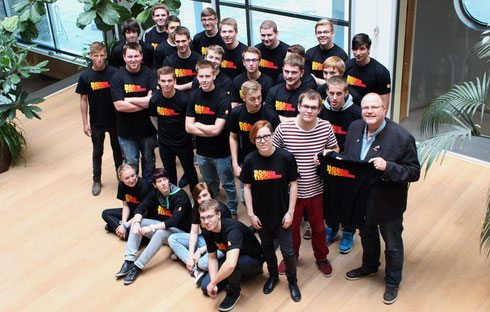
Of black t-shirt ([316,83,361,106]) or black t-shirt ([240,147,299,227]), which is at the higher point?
black t-shirt ([316,83,361,106])

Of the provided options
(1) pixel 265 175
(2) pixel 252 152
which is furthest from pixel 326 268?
(2) pixel 252 152

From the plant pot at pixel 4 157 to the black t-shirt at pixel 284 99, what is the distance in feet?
11.4

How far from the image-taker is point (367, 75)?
17.0ft

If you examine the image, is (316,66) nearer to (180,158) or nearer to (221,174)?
(221,174)

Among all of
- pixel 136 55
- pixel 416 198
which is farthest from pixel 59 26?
pixel 416 198

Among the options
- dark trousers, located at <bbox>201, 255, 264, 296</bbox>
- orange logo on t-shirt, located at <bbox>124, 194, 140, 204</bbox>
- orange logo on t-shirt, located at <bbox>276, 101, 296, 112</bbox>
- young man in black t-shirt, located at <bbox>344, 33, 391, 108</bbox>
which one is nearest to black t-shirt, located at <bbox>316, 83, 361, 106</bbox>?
young man in black t-shirt, located at <bbox>344, 33, 391, 108</bbox>

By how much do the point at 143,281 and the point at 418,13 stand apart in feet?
13.0

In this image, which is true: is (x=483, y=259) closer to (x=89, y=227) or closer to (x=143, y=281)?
(x=143, y=281)

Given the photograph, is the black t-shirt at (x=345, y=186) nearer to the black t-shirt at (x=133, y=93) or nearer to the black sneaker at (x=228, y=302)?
the black sneaker at (x=228, y=302)

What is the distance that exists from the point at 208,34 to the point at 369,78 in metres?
1.94

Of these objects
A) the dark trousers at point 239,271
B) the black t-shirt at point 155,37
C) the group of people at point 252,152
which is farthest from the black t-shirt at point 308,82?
the black t-shirt at point 155,37

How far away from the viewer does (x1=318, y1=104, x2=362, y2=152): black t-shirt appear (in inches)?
180

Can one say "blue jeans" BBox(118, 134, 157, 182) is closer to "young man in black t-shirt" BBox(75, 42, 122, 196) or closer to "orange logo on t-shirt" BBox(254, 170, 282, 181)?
"young man in black t-shirt" BBox(75, 42, 122, 196)

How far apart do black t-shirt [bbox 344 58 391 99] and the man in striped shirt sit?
990 millimetres
